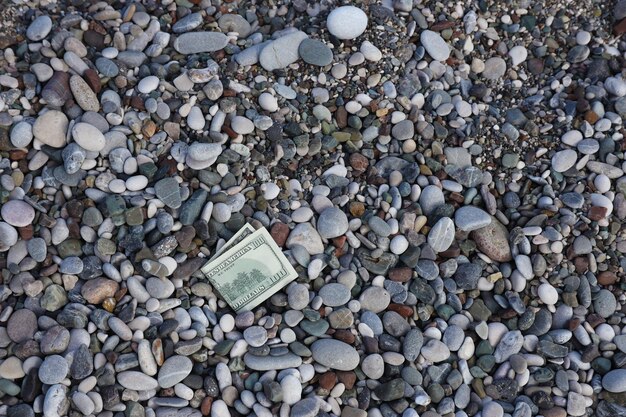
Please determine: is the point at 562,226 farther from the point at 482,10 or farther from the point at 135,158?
the point at 135,158

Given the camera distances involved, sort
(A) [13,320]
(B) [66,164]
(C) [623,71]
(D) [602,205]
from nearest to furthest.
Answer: (A) [13,320]
(B) [66,164]
(D) [602,205]
(C) [623,71]

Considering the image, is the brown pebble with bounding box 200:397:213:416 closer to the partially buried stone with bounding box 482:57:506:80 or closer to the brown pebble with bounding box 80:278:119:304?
the brown pebble with bounding box 80:278:119:304

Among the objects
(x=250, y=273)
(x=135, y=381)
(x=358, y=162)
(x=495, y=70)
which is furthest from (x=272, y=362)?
(x=495, y=70)

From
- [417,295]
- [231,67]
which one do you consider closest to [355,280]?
[417,295]

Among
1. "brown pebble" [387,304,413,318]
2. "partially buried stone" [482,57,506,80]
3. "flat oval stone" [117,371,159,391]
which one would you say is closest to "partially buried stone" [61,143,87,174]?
"flat oval stone" [117,371,159,391]

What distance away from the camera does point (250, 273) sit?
6.87 ft

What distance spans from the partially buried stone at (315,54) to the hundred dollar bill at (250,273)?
74 centimetres

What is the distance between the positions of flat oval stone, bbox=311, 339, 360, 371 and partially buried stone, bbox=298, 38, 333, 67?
1.09 meters

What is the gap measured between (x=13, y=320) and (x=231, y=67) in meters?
1.18

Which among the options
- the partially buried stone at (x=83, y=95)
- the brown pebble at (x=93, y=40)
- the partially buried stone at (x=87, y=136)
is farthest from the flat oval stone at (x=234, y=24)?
the partially buried stone at (x=87, y=136)

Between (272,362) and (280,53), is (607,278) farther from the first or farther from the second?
(280,53)

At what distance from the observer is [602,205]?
228cm

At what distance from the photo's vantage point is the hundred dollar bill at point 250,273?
2.09 metres

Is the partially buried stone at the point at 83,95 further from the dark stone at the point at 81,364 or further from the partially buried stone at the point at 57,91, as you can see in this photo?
the dark stone at the point at 81,364
